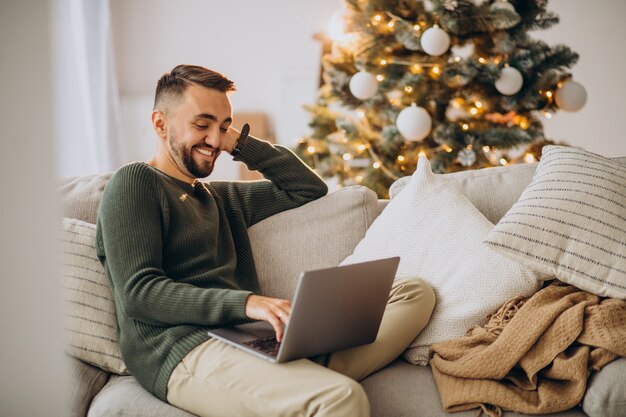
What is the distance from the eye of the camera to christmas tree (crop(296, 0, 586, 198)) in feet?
9.24

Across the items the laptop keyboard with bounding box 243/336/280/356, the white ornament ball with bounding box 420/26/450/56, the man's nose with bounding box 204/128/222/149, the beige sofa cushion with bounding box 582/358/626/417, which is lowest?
the beige sofa cushion with bounding box 582/358/626/417

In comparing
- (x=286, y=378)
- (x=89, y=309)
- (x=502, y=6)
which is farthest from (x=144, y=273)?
(x=502, y=6)

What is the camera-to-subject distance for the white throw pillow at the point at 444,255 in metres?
1.49

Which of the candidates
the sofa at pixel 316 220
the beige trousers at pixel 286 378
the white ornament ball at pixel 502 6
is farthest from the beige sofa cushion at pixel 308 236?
the white ornament ball at pixel 502 6

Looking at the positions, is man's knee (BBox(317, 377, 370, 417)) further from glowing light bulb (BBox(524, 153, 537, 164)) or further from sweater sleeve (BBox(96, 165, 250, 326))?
glowing light bulb (BBox(524, 153, 537, 164))

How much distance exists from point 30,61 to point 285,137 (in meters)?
4.18

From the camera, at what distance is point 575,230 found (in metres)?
1.44

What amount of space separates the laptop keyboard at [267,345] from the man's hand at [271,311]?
0.03 metres

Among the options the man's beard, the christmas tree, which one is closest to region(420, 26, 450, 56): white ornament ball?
the christmas tree

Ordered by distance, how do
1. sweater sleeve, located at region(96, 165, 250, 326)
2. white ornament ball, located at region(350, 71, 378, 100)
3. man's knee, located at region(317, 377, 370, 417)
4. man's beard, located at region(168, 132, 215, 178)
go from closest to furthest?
man's knee, located at region(317, 377, 370, 417)
sweater sleeve, located at region(96, 165, 250, 326)
man's beard, located at region(168, 132, 215, 178)
white ornament ball, located at region(350, 71, 378, 100)

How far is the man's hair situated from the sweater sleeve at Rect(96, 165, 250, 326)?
323 millimetres

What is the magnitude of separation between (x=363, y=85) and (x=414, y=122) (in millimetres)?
295

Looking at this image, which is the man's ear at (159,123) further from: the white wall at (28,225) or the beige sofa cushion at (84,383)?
the white wall at (28,225)

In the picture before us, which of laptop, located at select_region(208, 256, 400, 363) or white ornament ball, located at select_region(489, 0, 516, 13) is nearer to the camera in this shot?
laptop, located at select_region(208, 256, 400, 363)
